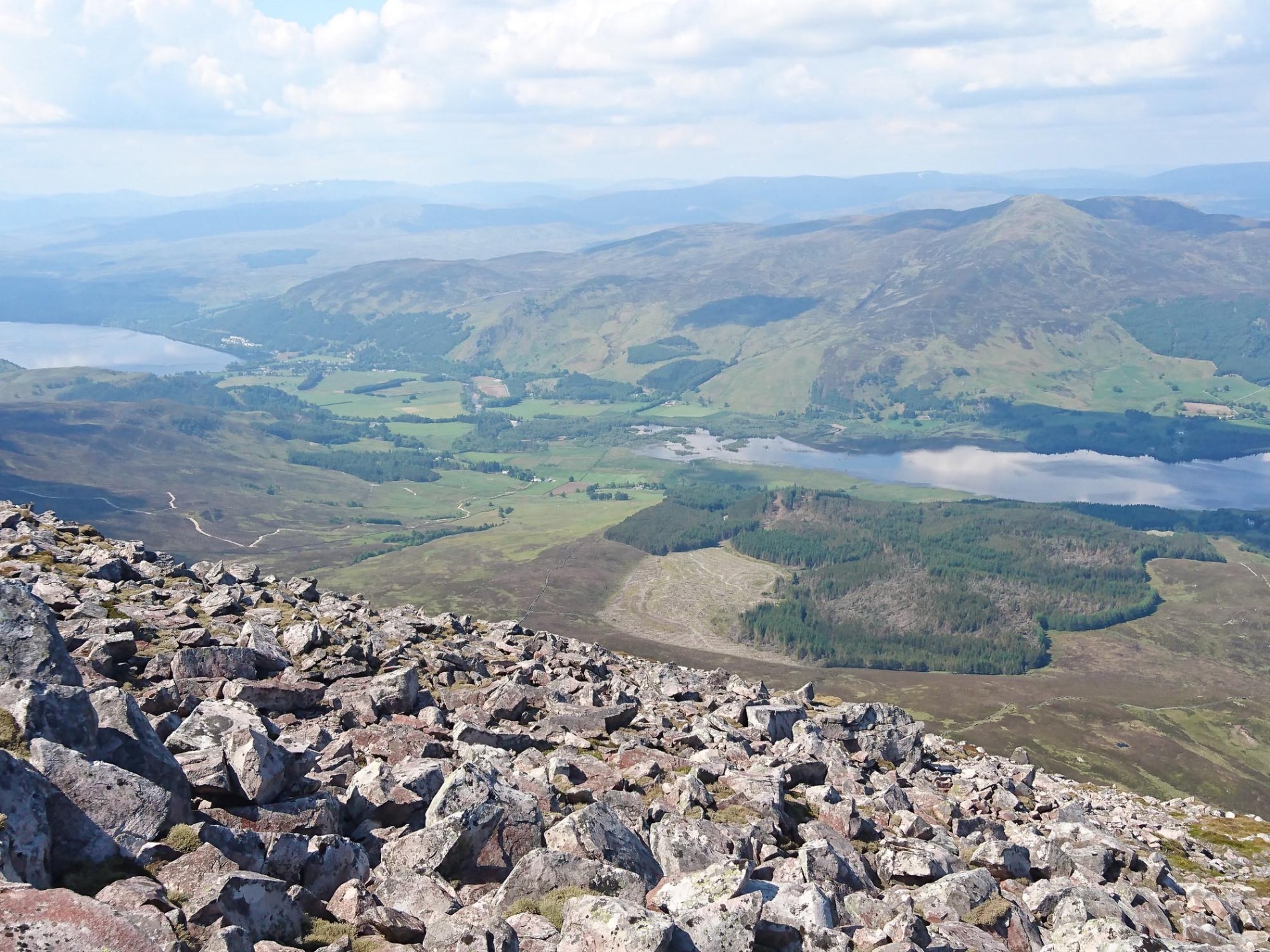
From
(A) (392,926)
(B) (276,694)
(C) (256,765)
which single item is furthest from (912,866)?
(B) (276,694)

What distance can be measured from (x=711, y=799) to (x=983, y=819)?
1256 centimetres

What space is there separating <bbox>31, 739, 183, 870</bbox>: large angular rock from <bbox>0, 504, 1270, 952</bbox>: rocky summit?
0.16 ft

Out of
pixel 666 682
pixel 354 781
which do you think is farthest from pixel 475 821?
pixel 666 682

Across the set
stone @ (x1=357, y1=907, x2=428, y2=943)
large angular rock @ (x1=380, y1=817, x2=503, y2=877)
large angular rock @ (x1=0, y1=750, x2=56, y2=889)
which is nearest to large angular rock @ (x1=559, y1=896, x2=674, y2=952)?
stone @ (x1=357, y1=907, x2=428, y2=943)

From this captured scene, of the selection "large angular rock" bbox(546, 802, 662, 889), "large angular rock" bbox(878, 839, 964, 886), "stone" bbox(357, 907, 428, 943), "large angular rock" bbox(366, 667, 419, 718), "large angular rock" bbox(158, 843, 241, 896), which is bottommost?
"large angular rock" bbox(878, 839, 964, 886)

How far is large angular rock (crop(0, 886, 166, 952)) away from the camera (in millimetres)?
14547

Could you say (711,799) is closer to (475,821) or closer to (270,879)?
(475,821)

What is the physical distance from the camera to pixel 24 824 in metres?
17.5

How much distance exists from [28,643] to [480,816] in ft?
42.3

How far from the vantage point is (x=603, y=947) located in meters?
18.5

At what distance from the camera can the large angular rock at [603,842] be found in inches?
953

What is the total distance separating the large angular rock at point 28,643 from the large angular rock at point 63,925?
1133 centimetres

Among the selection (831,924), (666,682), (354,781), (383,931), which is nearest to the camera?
(383,931)

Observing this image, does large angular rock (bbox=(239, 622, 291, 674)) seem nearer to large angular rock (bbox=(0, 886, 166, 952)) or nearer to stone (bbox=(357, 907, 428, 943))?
stone (bbox=(357, 907, 428, 943))
